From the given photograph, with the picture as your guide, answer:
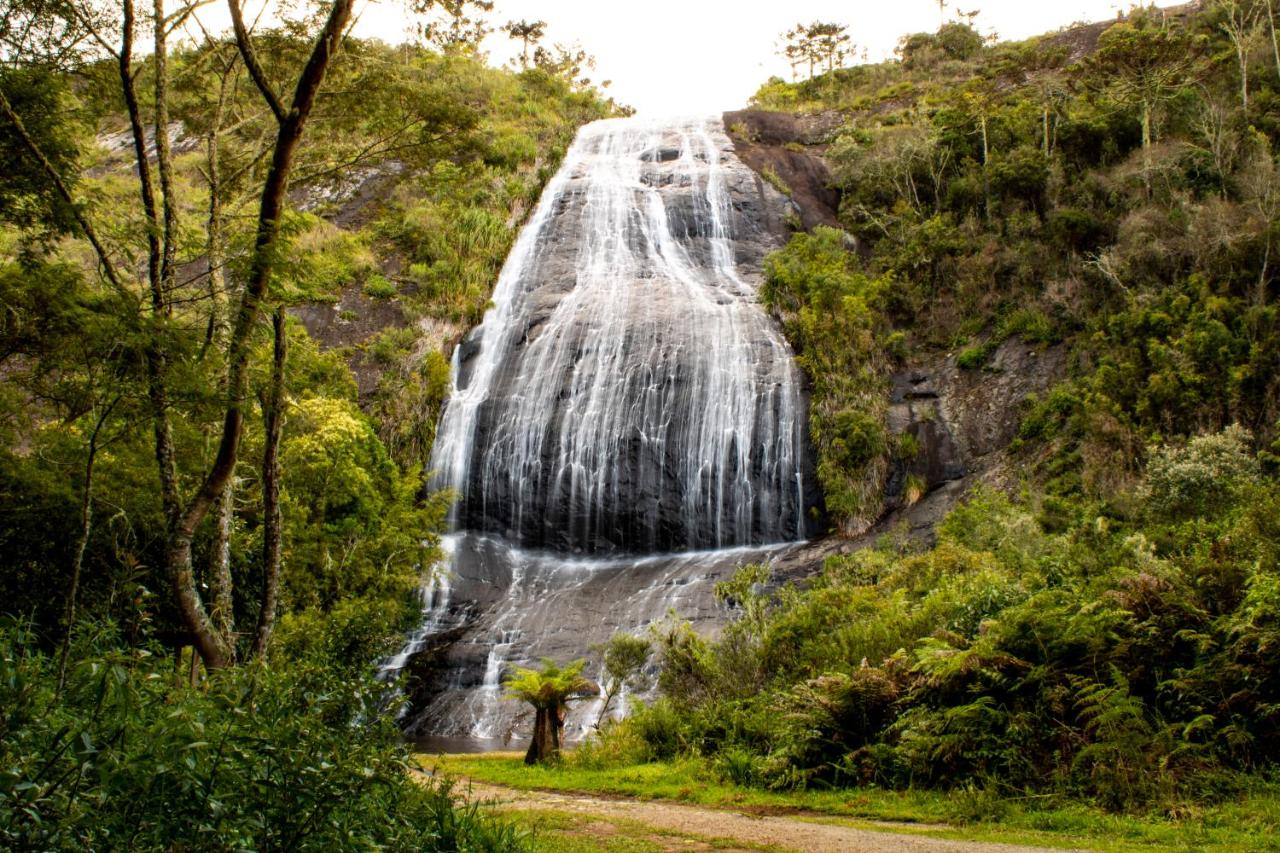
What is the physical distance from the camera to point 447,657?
17172 millimetres

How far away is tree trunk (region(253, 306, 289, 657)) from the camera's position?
26.5 ft

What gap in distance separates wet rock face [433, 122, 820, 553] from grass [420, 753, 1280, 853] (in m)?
11.4

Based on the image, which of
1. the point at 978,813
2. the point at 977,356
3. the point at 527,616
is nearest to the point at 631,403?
the point at 527,616

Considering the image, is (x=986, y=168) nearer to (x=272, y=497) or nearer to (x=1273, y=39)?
(x=1273, y=39)

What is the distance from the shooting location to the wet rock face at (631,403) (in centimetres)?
2128

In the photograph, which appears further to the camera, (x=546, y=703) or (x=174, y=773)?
(x=546, y=703)

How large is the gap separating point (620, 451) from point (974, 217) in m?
15.0

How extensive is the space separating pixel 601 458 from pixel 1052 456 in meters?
10.5

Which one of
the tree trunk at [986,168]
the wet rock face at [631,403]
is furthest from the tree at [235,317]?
the tree trunk at [986,168]

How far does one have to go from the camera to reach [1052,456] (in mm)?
19266

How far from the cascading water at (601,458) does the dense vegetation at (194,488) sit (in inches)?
81.3

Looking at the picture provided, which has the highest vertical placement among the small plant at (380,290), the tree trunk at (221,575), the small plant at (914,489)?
the small plant at (380,290)

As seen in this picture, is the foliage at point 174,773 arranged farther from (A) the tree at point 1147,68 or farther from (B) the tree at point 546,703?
(A) the tree at point 1147,68

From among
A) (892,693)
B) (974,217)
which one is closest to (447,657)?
(892,693)
